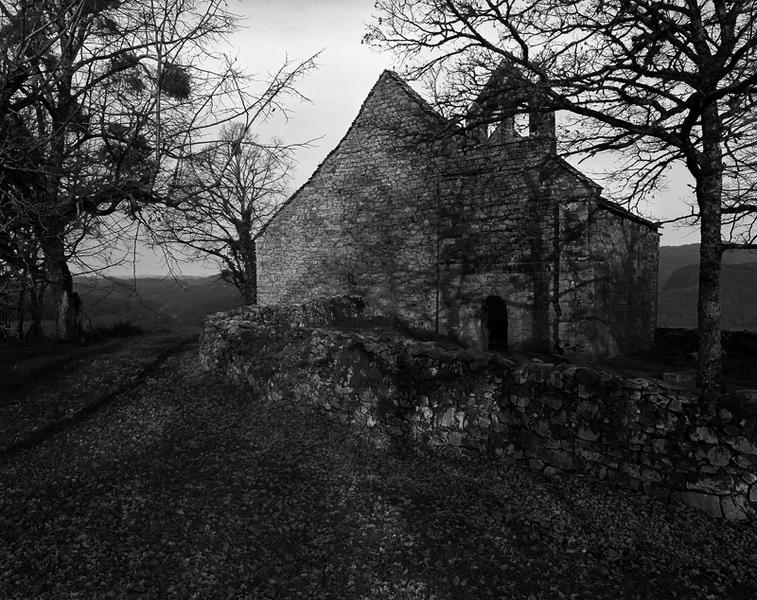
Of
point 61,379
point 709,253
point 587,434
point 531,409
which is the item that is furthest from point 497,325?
point 61,379

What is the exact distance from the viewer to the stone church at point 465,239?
12094 mm

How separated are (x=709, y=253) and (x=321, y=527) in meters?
8.92

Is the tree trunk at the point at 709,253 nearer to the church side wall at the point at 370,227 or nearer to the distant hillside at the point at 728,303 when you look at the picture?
the church side wall at the point at 370,227

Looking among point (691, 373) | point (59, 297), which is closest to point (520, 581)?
point (691, 373)

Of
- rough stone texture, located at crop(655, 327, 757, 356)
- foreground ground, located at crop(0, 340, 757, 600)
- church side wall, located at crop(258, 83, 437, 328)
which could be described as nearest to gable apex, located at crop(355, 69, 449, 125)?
church side wall, located at crop(258, 83, 437, 328)

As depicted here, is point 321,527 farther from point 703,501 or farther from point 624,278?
point 624,278

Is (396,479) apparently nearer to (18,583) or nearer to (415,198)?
(18,583)

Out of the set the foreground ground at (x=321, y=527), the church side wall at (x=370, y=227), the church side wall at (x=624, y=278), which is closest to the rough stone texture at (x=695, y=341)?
the church side wall at (x=624, y=278)

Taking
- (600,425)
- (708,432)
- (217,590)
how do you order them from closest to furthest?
(217,590), (708,432), (600,425)

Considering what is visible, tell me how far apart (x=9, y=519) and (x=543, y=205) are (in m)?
12.9

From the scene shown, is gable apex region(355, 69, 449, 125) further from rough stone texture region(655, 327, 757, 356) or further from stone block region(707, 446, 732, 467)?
stone block region(707, 446, 732, 467)

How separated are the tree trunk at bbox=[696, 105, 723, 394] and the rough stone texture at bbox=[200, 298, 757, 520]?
4.81 metres

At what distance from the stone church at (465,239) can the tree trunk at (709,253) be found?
10.0 feet

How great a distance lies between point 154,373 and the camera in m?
10.7
